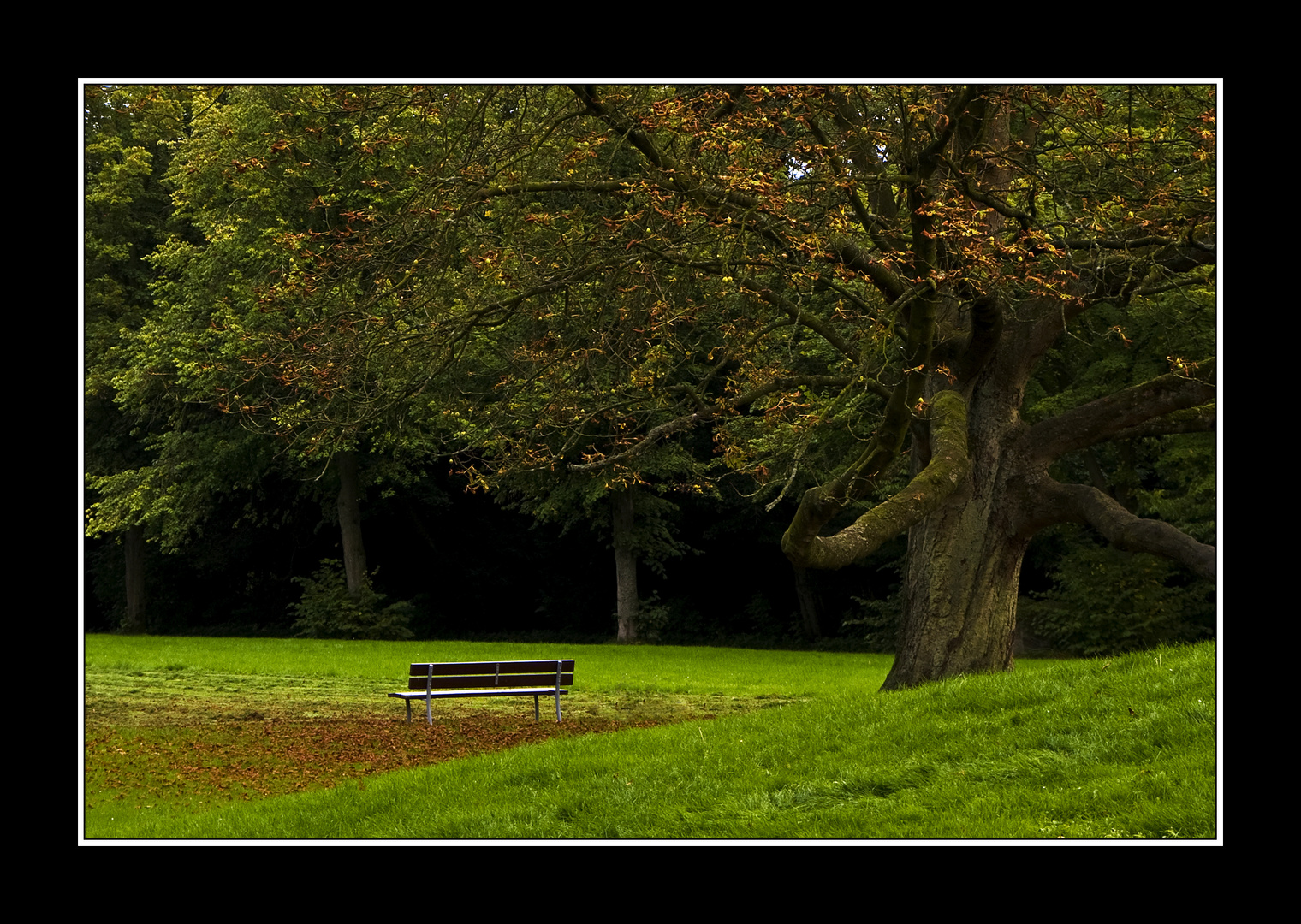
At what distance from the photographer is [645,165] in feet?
36.7

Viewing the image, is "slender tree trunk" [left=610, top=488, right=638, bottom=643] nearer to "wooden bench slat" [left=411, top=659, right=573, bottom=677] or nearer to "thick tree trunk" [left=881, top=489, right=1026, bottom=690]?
"wooden bench slat" [left=411, top=659, right=573, bottom=677]

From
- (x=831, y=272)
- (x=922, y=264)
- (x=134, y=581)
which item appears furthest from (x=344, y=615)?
(x=922, y=264)

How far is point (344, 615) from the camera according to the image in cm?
3203

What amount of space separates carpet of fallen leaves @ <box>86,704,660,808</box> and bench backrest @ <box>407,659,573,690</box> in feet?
1.61

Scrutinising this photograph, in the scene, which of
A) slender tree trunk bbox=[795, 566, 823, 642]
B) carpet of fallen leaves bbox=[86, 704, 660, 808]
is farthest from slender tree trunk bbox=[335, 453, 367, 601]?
carpet of fallen leaves bbox=[86, 704, 660, 808]

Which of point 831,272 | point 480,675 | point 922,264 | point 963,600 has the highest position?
point 831,272

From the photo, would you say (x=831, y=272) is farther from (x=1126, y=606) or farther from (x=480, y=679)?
(x=1126, y=606)

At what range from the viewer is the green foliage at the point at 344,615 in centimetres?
3200

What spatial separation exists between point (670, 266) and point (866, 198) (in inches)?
131

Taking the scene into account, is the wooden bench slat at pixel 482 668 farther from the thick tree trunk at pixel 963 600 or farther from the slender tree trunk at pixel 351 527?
the slender tree trunk at pixel 351 527

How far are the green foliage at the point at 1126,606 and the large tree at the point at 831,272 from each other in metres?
10.7

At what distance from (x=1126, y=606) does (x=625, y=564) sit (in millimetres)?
12751

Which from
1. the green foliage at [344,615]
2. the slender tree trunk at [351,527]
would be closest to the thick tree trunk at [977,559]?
the green foliage at [344,615]
